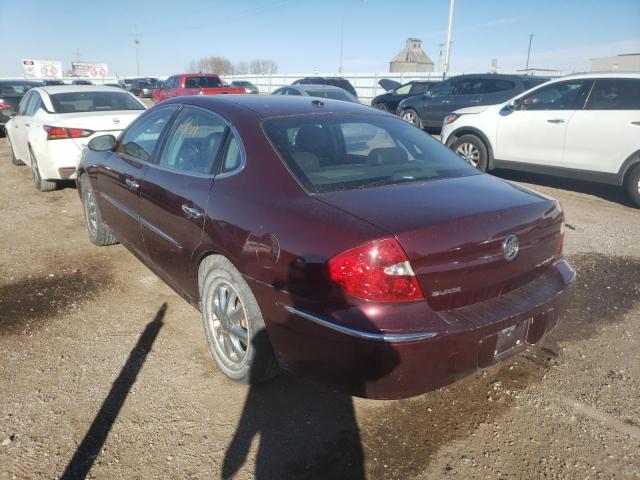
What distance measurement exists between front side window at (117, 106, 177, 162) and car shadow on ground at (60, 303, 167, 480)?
1312 millimetres

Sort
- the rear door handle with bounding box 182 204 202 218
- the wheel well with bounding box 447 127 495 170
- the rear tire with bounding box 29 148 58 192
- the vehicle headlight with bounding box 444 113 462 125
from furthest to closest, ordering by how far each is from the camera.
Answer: the vehicle headlight with bounding box 444 113 462 125 → the wheel well with bounding box 447 127 495 170 → the rear tire with bounding box 29 148 58 192 → the rear door handle with bounding box 182 204 202 218

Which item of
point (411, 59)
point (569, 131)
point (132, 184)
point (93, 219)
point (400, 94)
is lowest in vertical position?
point (93, 219)

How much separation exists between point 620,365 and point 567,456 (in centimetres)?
107

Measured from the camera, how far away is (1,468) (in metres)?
2.26

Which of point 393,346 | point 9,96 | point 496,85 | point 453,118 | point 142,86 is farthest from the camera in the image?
point 142,86

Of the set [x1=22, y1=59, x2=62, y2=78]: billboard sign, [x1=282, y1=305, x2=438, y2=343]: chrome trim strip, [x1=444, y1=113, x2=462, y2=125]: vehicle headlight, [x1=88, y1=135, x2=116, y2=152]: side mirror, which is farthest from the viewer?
[x1=22, y1=59, x2=62, y2=78]: billboard sign

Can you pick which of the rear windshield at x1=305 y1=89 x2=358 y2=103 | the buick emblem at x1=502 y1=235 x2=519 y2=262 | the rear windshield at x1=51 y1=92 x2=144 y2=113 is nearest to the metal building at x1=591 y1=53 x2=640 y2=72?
the rear windshield at x1=305 y1=89 x2=358 y2=103

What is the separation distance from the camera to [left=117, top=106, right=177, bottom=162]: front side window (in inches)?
146

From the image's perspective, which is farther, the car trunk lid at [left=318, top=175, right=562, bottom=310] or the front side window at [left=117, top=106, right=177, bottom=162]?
the front side window at [left=117, top=106, right=177, bottom=162]

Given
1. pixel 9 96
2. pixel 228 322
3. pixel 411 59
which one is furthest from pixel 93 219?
pixel 411 59

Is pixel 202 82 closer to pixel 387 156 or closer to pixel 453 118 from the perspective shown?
pixel 453 118

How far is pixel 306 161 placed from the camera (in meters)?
2.72

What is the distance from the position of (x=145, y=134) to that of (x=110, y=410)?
2190 millimetres

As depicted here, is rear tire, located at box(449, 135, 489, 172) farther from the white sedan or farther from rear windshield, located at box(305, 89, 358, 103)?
the white sedan
